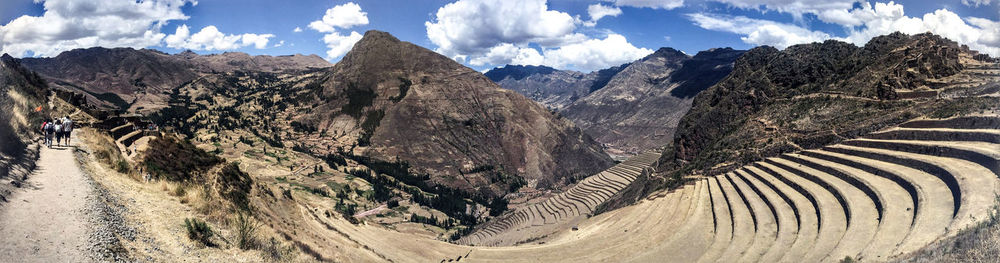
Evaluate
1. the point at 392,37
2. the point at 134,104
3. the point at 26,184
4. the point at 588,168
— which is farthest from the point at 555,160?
the point at 134,104

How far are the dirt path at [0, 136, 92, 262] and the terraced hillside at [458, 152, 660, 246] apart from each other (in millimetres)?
43044

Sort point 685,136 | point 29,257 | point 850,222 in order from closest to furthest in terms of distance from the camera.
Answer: point 29,257
point 850,222
point 685,136

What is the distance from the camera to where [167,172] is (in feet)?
Result: 58.8

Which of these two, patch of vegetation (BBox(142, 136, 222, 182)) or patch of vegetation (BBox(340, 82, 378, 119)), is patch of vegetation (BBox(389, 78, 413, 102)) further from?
patch of vegetation (BBox(142, 136, 222, 182))

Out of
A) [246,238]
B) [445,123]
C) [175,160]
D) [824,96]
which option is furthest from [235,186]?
[445,123]

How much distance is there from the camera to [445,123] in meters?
130

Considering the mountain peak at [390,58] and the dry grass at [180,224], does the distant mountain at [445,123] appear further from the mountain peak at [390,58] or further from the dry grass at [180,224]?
the dry grass at [180,224]

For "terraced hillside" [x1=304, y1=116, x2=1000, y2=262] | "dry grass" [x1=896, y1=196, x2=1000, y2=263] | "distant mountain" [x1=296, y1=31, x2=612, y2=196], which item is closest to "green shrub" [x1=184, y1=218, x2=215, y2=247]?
"terraced hillside" [x1=304, y1=116, x2=1000, y2=262]

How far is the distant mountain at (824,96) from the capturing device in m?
30.3

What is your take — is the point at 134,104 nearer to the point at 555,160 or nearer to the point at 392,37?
the point at 392,37

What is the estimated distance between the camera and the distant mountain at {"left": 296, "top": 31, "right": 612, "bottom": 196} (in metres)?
119

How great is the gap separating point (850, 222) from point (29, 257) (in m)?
25.4

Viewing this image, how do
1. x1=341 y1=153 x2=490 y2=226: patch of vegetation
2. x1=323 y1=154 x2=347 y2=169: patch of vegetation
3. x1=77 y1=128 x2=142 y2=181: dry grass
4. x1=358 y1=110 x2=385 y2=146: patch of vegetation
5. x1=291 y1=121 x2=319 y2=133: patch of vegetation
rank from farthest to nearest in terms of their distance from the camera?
1. x1=291 y1=121 x2=319 y2=133: patch of vegetation
2. x1=358 y1=110 x2=385 y2=146: patch of vegetation
3. x1=323 y1=154 x2=347 y2=169: patch of vegetation
4. x1=341 y1=153 x2=490 y2=226: patch of vegetation
5. x1=77 y1=128 x2=142 y2=181: dry grass

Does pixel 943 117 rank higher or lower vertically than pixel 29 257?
higher
